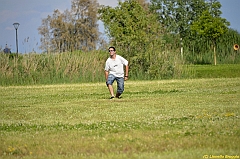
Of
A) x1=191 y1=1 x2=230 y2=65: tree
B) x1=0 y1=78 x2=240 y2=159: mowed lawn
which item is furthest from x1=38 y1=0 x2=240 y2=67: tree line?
x1=0 y1=78 x2=240 y2=159: mowed lawn

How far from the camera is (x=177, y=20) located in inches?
2299

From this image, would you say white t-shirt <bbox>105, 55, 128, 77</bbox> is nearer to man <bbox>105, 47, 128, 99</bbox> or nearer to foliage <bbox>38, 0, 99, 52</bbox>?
man <bbox>105, 47, 128, 99</bbox>

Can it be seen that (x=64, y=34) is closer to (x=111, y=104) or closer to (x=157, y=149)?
(x=111, y=104)

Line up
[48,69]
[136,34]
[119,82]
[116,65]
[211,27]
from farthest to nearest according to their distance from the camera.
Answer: [211,27] → [136,34] → [48,69] → [119,82] → [116,65]

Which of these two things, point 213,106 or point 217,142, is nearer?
point 217,142

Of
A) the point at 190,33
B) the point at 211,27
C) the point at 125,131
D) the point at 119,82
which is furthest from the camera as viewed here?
the point at 190,33

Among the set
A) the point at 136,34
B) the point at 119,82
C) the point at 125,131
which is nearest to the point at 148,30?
the point at 136,34

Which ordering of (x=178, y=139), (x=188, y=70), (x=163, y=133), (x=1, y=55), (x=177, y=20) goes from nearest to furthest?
(x=178, y=139) → (x=163, y=133) → (x=1, y=55) → (x=188, y=70) → (x=177, y=20)

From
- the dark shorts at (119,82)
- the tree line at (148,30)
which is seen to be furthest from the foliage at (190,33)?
the dark shorts at (119,82)

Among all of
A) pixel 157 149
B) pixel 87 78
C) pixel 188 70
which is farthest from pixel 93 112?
pixel 188 70

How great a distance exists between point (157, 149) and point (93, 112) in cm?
543

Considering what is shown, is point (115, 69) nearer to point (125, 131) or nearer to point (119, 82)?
point (119, 82)

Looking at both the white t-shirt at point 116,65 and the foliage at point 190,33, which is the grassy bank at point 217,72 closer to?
the foliage at point 190,33

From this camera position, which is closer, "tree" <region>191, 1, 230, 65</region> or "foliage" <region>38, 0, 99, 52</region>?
"tree" <region>191, 1, 230, 65</region>
